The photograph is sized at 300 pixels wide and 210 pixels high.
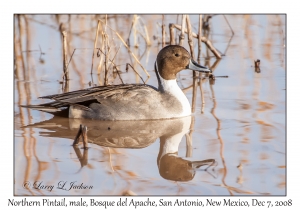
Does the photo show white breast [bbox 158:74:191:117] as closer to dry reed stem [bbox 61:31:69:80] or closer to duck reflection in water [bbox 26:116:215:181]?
duck reflection in water [bbox 26:116:215:181]

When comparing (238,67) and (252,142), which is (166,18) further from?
(252,142)

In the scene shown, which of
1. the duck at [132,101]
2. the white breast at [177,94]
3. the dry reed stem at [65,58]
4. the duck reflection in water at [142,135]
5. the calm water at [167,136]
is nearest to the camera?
the calm water at [167,136]

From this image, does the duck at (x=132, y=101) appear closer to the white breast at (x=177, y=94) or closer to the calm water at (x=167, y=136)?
the white breast at (x=177, y=94)

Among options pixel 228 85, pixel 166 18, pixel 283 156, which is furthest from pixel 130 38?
pixel 283 156

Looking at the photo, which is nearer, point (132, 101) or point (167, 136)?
point (167, 136)

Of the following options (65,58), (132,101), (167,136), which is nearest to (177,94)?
(132,101)

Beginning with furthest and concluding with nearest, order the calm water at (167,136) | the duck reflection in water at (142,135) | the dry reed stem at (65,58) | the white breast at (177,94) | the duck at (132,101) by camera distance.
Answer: the dry reed stem at (65,58)
the white breast at (177,94)
the duck at (132,101)
the duck reflection in water at (142,135)
the calm water at (167,136)

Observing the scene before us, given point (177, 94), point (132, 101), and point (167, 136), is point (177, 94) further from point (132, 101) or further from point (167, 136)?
point (167, 136)

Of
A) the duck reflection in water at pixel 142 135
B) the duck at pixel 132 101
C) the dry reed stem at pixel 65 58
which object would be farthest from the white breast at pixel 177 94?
the dry reed stem at pixel 65 58
